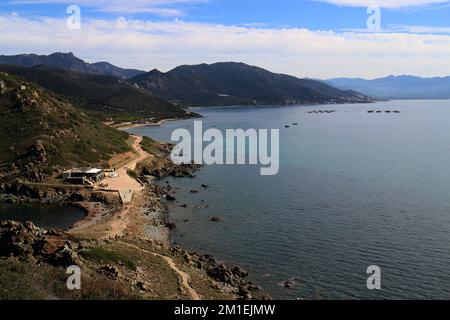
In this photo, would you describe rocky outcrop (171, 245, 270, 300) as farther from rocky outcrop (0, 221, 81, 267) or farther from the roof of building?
the roof of building

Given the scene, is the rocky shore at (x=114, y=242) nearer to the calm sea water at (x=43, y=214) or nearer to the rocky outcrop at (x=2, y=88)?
the calm sea water at (x=43, y=214)

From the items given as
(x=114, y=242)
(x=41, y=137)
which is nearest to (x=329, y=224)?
(x=114, y=242)

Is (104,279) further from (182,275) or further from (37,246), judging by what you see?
(182,275)

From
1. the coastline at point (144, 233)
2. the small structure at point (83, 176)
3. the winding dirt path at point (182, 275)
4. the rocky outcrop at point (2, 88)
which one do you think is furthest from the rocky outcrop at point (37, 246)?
the rocky outcrop at point (2, 88)

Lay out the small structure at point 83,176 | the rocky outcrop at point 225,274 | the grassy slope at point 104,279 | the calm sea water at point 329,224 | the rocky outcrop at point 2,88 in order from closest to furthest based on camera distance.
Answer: the grassy slope at point 104,279
the rocky outcrop at point 225,274
the calm sea water at point 329,224
the small structure at point 83,176
the rocky outcrop at point 2,88

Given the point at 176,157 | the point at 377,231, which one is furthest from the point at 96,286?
the point at 176,157
